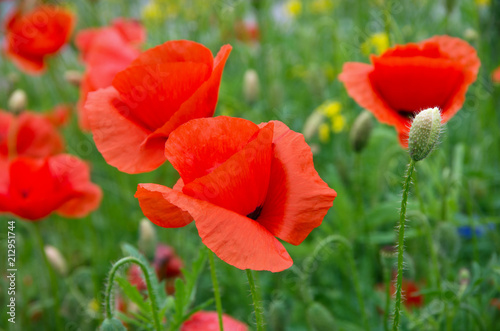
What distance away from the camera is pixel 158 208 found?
615mm

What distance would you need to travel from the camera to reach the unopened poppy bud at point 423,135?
60 cm

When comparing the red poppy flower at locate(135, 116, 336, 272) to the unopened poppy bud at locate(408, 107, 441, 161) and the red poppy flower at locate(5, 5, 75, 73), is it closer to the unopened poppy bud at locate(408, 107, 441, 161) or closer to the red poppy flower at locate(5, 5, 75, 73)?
the unopened poppy bud at locate(408, 107, 441, 161)

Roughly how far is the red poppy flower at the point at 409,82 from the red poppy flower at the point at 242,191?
0.86ft

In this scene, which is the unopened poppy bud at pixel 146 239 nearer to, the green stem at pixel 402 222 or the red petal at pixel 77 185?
the red petal at pixel 77 185

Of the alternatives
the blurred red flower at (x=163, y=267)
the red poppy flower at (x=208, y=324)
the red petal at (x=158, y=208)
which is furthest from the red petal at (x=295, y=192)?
the blurred red flower at (x=163, y=267)

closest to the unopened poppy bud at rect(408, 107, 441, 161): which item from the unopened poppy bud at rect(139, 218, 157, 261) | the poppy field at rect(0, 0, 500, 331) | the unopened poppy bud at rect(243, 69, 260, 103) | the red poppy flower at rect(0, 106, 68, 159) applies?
the poppy field at rect(0, 0, 500, 331)

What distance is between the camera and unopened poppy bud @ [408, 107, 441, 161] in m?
0.60

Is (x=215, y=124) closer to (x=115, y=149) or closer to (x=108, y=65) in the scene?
(x=115, y=149)

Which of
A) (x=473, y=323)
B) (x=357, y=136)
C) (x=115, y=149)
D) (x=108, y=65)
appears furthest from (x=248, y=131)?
(x=108, y=65)

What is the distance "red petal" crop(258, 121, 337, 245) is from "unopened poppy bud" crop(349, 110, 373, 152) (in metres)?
0.57

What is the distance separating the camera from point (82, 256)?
A: 1.76m

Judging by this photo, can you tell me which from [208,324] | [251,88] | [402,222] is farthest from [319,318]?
[251,88]

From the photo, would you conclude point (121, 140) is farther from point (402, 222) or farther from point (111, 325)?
point (402, 222)

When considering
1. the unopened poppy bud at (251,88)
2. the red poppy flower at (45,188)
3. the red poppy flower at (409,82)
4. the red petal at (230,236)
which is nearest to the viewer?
the red petal at (230,236)
